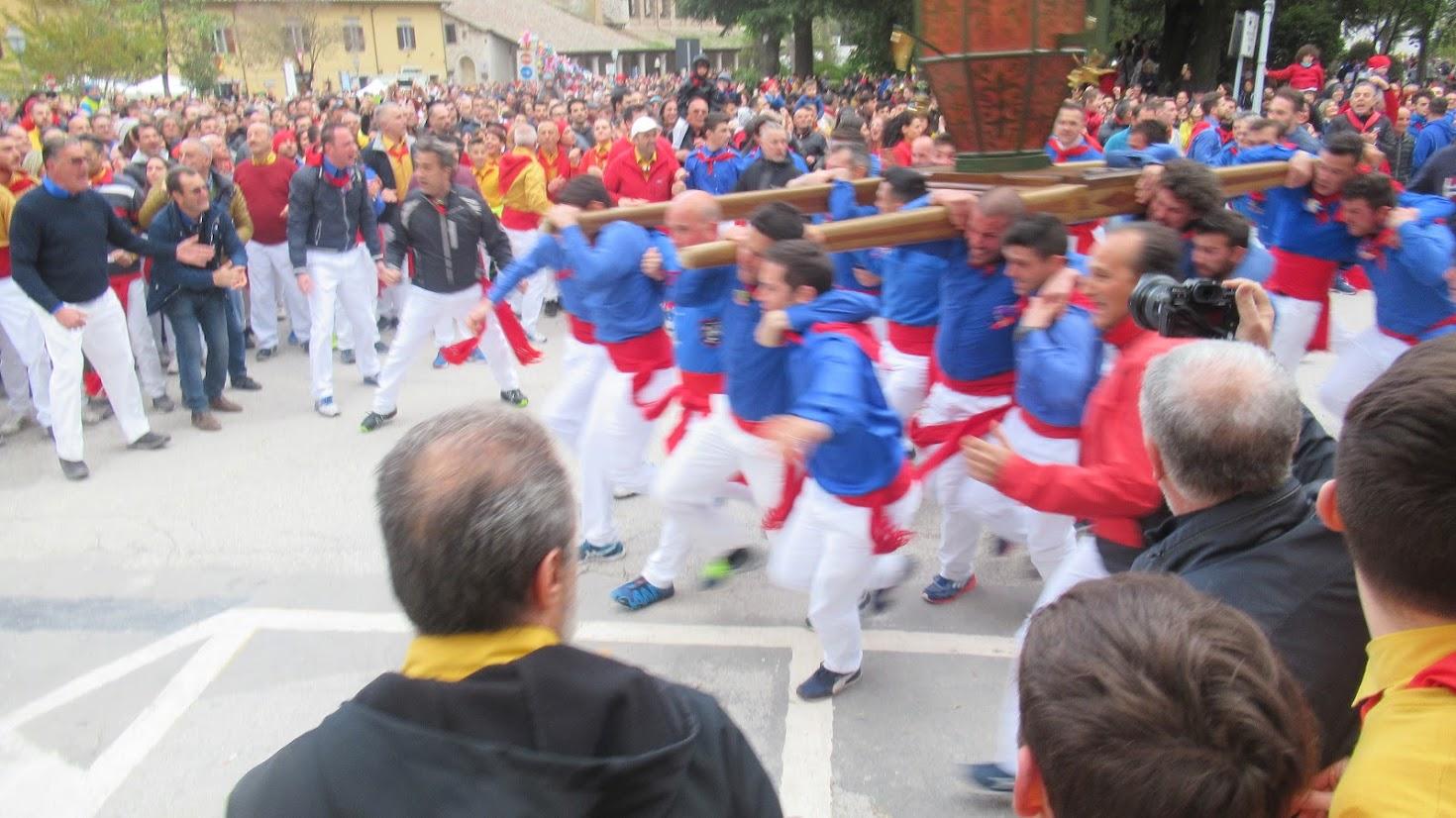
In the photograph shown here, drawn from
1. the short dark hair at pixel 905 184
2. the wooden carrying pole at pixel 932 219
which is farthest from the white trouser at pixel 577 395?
the short dark hair at pixel 905 184

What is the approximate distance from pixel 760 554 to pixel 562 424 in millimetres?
1268

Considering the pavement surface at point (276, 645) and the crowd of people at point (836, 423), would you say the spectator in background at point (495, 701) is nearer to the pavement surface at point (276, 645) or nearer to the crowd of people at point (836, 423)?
the crowd of people at point (836, 423)

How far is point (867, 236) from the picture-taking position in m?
4.00

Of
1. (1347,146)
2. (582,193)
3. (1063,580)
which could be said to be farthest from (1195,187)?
(582,193)

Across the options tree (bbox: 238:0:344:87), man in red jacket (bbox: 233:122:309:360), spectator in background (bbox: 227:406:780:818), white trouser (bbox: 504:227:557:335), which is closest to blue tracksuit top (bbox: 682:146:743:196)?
white trouser (bbox: 504:227:557:335)

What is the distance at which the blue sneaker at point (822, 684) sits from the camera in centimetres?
396

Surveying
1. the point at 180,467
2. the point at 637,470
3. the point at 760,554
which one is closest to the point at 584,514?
the point at 637,470

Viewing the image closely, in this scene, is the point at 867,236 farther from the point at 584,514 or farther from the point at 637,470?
the point at 584,514

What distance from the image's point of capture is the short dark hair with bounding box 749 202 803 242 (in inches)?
161

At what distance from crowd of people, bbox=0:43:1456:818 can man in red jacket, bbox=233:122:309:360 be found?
30 mm

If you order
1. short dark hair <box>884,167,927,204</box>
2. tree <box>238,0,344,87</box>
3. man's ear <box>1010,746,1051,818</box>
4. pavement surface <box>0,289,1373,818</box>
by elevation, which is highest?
tree <box>238,0,344,87</box>

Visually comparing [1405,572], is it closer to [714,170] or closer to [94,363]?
[94,363]

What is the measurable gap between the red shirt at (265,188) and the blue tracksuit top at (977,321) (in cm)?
620

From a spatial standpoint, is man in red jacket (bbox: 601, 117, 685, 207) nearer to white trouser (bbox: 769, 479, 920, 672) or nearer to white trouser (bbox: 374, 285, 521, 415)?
white trouser (bbox: 374, 285, 521, 415)
